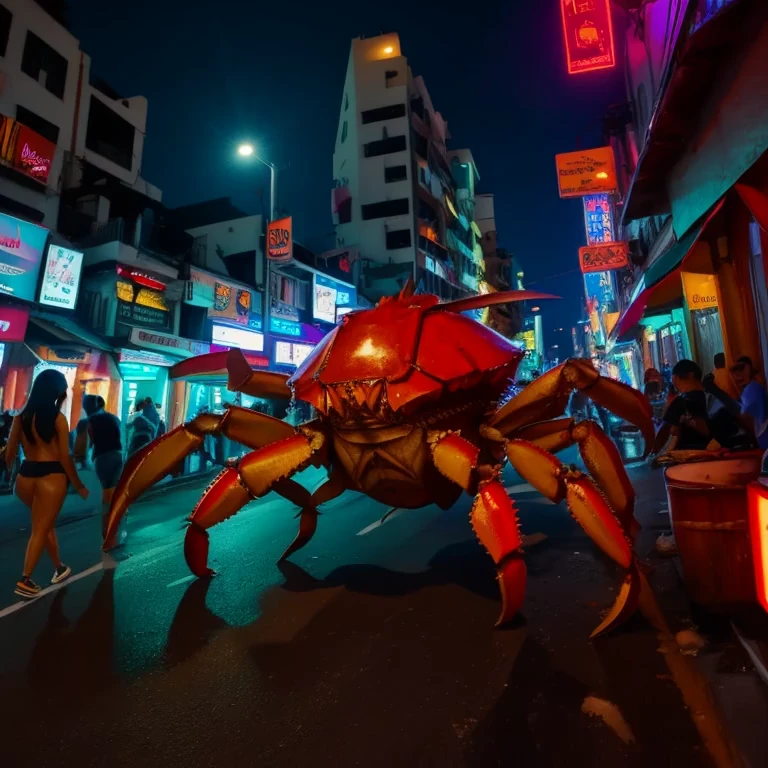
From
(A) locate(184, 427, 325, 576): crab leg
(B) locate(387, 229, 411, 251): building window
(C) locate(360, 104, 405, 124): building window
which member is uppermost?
(C) locate(360, 104, 405, 124): building window

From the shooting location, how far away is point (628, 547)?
90.2 inches

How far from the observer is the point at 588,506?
7.75 feet

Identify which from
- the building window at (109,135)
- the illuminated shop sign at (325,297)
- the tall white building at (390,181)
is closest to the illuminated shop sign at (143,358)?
the illuminated shop sign at (325,297)

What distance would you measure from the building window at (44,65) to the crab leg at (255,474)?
22.6 metres

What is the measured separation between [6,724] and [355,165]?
1771 inches

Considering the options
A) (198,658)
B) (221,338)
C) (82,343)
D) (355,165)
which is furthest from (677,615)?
(355,165)

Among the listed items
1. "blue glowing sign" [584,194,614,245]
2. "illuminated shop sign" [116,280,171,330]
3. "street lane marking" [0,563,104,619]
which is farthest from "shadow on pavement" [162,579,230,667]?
"blue glowing sign" [584,194,614,245]

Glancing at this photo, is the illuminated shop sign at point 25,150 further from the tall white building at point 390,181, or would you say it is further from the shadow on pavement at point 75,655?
the tall white building at point 390,181

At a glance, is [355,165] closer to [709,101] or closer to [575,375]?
[709,101]

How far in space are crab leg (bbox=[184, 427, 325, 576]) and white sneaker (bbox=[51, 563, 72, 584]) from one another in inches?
92.9

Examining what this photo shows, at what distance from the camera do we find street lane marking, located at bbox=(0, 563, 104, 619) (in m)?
3.60

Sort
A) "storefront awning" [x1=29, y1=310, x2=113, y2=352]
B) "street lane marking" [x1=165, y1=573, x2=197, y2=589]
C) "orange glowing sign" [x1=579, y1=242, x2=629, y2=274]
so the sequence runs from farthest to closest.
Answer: "orange glowing sign" [x1=579, y1=242, x2=629, y2=274] < "storefront awning" [x1=29, y1=310, x2=113, y2=352] < "street lane marking" [x1=165, y1=573, x2=197, y2=589]

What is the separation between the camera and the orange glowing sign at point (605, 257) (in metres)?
16.3

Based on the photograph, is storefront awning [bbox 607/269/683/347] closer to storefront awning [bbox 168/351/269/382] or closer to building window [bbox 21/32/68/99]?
storefront awning [bbox 168/351/269/382]
